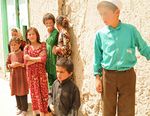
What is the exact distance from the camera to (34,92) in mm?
4730

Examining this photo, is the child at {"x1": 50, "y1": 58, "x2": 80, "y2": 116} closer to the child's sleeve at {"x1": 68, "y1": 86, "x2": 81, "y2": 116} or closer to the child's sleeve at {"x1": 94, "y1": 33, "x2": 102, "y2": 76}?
the child's sleeve at {"x1": 68, "y1": 86, "x2": 81, "y2": 116}

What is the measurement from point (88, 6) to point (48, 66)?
1093mm

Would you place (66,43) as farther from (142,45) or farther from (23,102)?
(142,45)

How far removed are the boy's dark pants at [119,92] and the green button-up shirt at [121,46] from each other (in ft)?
0.24

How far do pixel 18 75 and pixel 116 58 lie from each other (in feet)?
8.11

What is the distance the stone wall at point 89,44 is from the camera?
3582 millimetres

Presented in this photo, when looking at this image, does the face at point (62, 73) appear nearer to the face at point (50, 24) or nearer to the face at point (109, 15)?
the face at point (109, 15)

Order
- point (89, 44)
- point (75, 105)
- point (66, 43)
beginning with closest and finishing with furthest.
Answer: point (75, 105) → point (89, 44) → point (66, 43)

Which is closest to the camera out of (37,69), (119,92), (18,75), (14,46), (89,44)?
(119,92)

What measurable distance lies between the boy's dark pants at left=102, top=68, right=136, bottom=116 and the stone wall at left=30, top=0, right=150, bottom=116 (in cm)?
46

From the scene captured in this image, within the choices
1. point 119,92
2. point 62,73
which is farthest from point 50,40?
point 119,92

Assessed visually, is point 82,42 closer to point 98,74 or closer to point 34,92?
point 34,92

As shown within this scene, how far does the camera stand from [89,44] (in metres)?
4.43

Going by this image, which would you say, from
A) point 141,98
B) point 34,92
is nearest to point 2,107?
point 34,92
